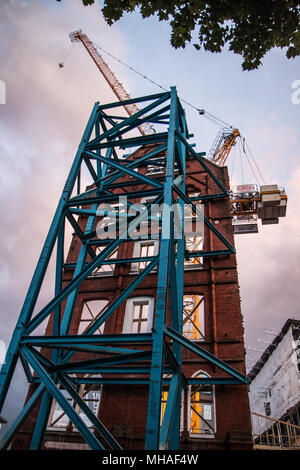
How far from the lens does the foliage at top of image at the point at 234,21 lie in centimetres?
554

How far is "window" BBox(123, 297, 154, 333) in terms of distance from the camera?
1230cm

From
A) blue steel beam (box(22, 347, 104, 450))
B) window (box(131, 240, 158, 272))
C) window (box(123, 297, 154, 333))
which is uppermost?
window (box(131, 240, 158, 272))

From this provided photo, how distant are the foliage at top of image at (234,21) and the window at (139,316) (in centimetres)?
868

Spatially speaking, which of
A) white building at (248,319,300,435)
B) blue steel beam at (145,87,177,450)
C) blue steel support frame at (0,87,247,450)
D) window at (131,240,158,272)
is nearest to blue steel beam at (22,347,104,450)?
blue steel support frame at (0,87,247,450)

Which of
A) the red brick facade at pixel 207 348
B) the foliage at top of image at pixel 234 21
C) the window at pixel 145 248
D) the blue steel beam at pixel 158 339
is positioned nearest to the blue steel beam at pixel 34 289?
the blue steel beam at pixel 158 339

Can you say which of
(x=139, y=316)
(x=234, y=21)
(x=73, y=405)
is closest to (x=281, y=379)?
(x=139, y=316)

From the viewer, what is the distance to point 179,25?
5.93 m

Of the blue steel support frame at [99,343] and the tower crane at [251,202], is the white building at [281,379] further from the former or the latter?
the blue steel support frame at [99,343]

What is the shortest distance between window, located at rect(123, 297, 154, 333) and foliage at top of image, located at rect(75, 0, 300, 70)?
8682 mm

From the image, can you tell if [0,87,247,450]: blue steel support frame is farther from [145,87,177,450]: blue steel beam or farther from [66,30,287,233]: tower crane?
[66,30,287,233]: tower crane

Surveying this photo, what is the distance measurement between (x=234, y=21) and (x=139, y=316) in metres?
9.79

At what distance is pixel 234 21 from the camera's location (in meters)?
5.95

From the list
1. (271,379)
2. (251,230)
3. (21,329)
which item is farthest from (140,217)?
(271,379)
